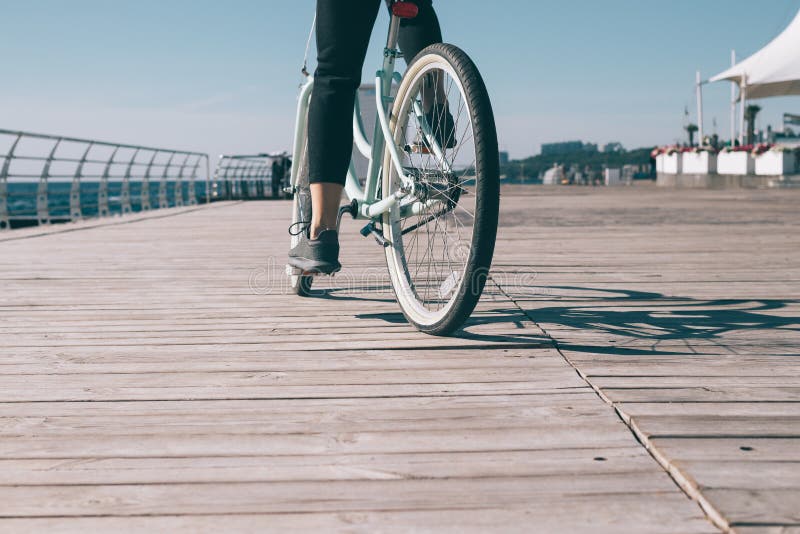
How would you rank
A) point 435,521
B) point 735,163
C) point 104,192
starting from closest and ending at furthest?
point 435,521 < point 104,192 < point 735,163

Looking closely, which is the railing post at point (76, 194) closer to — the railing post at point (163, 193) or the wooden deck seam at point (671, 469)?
the railing post at point (163, 193)

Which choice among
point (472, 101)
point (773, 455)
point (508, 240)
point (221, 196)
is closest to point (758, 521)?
point (773, 455)

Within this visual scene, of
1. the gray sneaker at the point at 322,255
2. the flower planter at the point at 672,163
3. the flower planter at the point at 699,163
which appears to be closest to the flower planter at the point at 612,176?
the flower planter at the point at 672,163

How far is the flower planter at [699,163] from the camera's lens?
1565cm

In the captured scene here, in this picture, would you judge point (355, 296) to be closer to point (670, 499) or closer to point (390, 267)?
point (390, 267)

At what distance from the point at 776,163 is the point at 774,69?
2.03 m

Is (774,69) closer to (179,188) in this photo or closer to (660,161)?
(660,161)

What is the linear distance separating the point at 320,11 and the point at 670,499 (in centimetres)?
130

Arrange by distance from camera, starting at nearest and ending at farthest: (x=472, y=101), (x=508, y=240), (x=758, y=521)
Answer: (x=758, y=521), (x=472, y=101), (x=508, y=240)

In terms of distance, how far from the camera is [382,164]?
186 centimetres

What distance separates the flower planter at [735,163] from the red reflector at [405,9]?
14.1 metres

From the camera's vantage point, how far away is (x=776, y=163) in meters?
13.5

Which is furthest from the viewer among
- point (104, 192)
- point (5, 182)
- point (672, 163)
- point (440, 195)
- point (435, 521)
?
point (672, 163)

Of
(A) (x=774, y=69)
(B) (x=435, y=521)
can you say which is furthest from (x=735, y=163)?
(B) (x=435, y=521)
